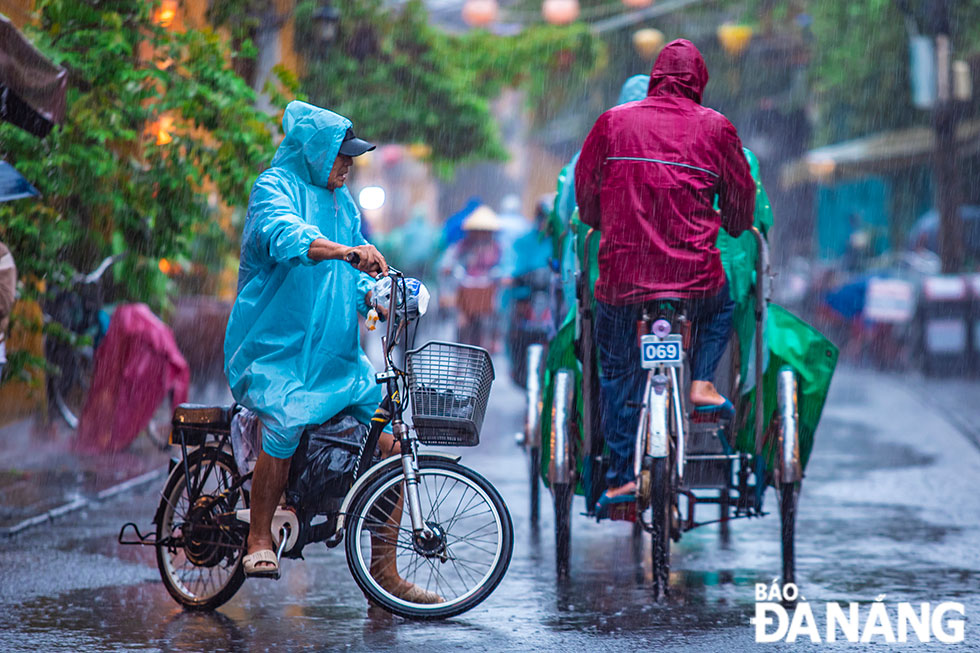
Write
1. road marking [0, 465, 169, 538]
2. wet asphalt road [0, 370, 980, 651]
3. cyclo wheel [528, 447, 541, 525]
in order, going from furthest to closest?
cyclo wheel [528, 447, 541, 525], road marking [0, 465, 169, 538], wet asphalt road [0, 370, 980, 651]

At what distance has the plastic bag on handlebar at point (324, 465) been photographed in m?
5.68

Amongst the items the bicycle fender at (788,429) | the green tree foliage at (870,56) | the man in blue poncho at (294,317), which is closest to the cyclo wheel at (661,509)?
the bicycle fender at (788,429)

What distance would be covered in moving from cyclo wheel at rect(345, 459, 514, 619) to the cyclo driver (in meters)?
0.83

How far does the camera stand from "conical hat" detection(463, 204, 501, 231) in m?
18.0

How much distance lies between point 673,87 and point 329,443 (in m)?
2.05

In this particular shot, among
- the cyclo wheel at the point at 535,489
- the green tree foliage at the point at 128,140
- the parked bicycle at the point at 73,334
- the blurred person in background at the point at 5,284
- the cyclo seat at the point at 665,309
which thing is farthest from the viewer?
the parked bicycle at the point at 73,334

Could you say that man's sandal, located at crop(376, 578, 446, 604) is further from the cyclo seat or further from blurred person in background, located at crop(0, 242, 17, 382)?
blurred person in background, located at crop(0, 242, 17, 382)

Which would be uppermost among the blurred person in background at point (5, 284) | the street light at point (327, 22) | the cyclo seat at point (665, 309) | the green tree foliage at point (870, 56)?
the green tree foliage at point (870, 56)

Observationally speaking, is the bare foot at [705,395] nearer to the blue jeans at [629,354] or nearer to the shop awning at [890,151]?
the blue jeans at [629,354]

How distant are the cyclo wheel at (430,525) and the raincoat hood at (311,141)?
120cm

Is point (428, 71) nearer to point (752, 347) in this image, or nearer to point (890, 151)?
point (890, 151)

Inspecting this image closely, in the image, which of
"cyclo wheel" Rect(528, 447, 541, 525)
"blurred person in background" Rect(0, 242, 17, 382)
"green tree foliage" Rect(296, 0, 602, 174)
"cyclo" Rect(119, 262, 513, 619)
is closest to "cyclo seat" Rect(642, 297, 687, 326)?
"cyclo" Rect(119, 262, 513, 619)

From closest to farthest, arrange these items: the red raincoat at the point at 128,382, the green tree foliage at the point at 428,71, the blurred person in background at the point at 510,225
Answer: the red raincoat at the point at 128,382 < the blurred person in background at the point at 510,225 < the green tree foliage at the point at 428,71

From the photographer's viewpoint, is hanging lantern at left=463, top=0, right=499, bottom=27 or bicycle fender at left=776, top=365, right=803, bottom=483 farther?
hanging lantern at left=463, top=0, right=499, bottom=27
